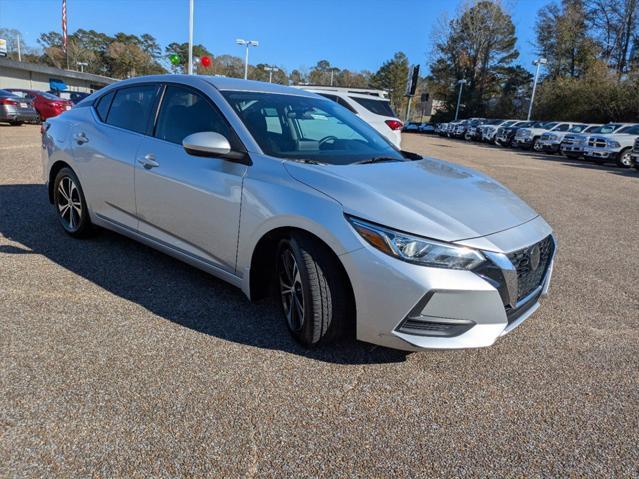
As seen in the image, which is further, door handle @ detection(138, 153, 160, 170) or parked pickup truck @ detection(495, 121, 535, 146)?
parked pickup truck @ detection(495, 121, 535, 146)

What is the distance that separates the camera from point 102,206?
4219mm

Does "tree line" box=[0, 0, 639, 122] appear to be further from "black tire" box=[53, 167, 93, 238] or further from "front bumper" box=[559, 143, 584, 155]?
"black tire" box=[53, 167, 93, 238]

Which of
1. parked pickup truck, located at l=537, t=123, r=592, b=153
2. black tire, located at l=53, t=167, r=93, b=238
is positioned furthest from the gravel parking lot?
parked pickup truck, located at l=537, t=123, r=592, b=153

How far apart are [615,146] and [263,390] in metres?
20.8

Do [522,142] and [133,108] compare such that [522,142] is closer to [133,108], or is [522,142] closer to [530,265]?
[133,108]

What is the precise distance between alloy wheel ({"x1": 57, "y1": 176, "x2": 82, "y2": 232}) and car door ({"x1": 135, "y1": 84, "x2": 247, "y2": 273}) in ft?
3.80

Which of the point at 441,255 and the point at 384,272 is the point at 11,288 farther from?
the point at 441,255

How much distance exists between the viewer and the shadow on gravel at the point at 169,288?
3.00 meters

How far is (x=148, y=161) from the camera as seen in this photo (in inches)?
143

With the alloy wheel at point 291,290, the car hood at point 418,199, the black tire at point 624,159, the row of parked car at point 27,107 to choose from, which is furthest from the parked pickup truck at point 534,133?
the alloy wheel at point 291,290

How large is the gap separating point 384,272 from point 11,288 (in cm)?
283

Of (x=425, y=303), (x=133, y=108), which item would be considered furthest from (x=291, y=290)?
(x=133, y=108)

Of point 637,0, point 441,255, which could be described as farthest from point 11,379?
point 637,0

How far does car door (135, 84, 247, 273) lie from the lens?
313 centimetres
